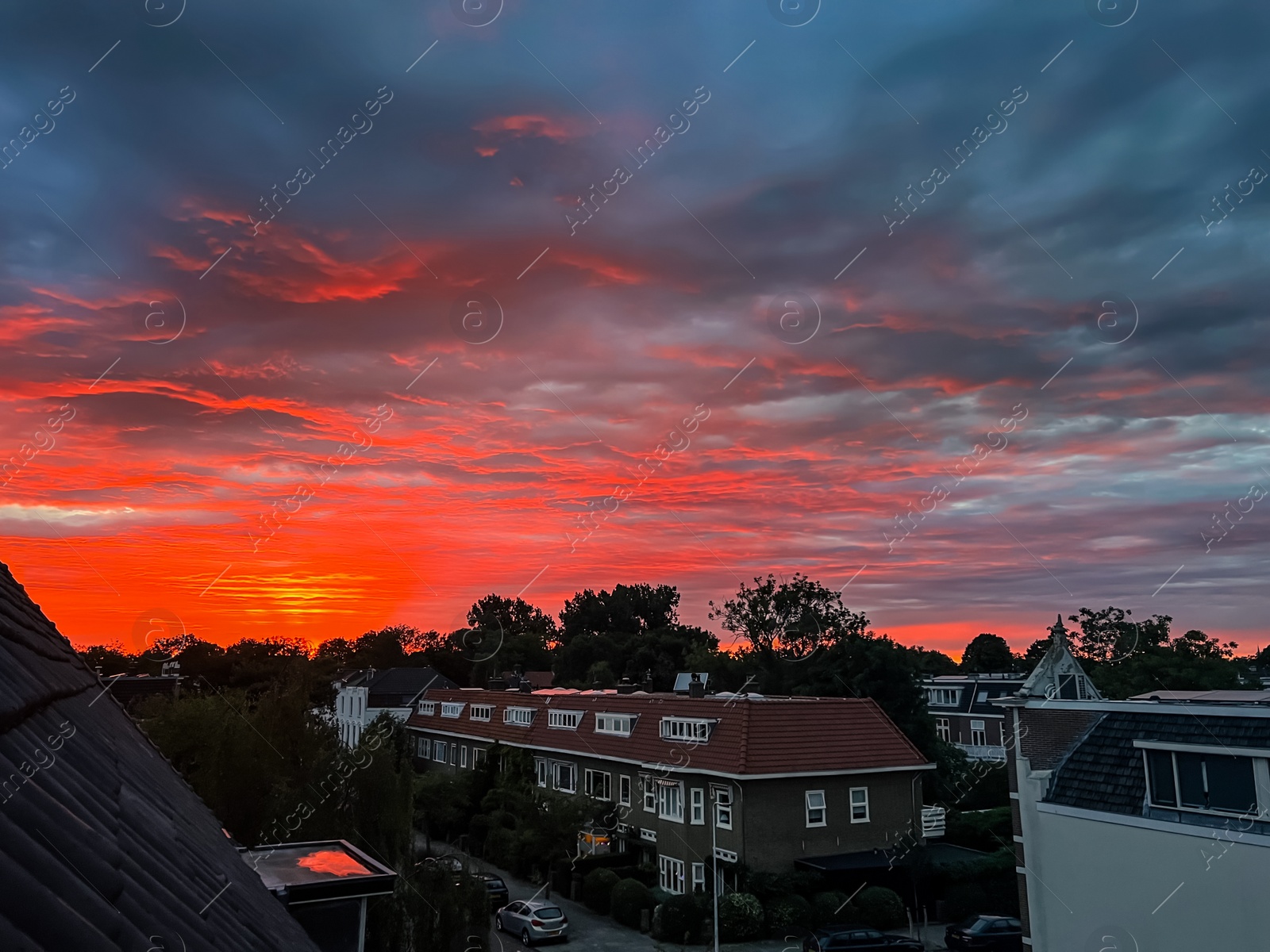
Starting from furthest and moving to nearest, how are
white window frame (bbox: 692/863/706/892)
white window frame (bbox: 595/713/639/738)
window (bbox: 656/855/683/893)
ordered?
1. white window frame (bbox: 595/713/639/738)
2. window (bbox: 656/855/683/893)
3. white window frame (bbox: 692/863/706/892)

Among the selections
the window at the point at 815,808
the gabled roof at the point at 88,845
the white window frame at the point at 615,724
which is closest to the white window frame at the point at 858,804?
the window at the point at 815,808

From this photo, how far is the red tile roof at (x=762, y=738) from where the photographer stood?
3491 centimetres

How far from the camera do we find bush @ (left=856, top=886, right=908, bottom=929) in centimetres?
3127

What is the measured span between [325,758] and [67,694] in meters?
19.4

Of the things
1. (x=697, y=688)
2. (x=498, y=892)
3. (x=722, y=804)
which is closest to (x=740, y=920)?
(x=722, y=804)

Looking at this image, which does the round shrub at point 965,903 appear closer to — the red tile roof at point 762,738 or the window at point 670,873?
the red tile roof at point 762,738

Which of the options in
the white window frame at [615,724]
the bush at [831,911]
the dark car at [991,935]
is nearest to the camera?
the dark car at [991,935]

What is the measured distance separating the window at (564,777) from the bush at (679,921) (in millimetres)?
13816

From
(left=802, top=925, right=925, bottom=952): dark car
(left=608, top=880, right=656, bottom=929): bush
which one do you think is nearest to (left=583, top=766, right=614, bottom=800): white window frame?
(left=608, top=880, right=656, bottom=929): bush

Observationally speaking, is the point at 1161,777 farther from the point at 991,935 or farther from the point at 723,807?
the point at 723,807

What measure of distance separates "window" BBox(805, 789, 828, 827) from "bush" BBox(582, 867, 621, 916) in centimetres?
858

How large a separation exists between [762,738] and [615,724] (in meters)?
11.2

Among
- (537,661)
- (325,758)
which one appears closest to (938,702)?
(537,661)

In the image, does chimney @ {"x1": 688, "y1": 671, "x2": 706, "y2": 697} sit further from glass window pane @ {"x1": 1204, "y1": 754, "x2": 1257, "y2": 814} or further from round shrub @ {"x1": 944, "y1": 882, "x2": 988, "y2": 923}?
glass window pane @ {"x1": 1204, "y1": 754, "x2": 1257, "y2": 814}
